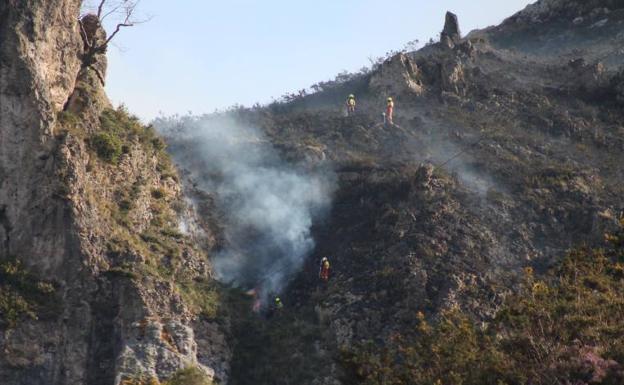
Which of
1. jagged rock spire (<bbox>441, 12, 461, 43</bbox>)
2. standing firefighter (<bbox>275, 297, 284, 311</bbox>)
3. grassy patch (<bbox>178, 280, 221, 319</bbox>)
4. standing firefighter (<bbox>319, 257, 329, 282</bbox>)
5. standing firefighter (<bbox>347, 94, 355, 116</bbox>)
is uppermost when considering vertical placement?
jagged rock spire (<bbox>441, 12, 461, 43</bbox>)

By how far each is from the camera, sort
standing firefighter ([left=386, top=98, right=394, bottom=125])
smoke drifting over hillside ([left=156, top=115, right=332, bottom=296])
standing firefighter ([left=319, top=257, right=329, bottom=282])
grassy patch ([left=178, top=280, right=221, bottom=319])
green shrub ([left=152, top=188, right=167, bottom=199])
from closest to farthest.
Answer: grassy patch ([left=178, top=280, right=221, bottom=319]) < standing firefighter ([left=319, top=257, right=329, bottom=282]) < green shrub ([left=152, top=188, right=167, bottom=199]) < smoke drifting over hillside ([left=156, top=115, right=332, bottom=296]) < standing firefighter ([left=386, top=98, right=394, bottom=125])

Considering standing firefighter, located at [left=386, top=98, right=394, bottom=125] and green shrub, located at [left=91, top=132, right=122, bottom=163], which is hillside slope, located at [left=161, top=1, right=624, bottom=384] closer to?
standing firefighter, located at [left=386, top=98, right=394, bottom=125]

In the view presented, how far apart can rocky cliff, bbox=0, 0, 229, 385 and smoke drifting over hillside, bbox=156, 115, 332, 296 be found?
3.17m

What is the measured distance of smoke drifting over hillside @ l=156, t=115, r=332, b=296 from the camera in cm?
4162

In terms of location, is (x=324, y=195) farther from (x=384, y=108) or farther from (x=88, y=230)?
(x=88, y=230)

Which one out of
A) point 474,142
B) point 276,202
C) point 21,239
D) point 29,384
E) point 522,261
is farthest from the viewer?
point 474,142

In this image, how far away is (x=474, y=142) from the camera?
1943 inches

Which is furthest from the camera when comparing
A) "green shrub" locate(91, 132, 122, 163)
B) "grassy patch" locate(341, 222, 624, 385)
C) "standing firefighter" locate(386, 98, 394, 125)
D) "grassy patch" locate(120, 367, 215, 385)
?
"standing firefighter" locate(386, 98, 394, 125)

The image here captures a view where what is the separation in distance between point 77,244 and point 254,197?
12846 millimetres

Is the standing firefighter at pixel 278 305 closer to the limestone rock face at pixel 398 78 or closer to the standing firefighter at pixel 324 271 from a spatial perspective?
the standing firefighter at pixel 324 271

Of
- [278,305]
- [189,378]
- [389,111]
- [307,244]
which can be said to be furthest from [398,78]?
[189,378]

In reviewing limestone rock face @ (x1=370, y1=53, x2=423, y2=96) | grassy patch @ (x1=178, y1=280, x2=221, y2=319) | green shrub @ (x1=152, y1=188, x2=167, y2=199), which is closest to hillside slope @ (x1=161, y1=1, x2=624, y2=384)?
limestone rock face @ (x1=370, y1=53, x2=423, y2=96)

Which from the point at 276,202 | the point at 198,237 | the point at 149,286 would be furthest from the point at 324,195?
the point at 149,286

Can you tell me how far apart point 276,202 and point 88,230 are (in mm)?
12316
